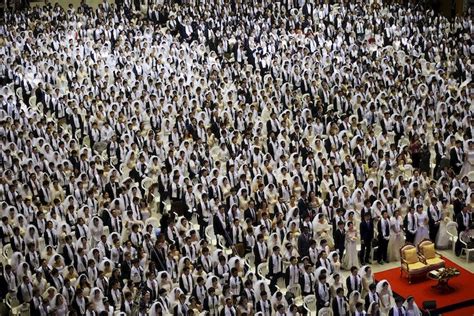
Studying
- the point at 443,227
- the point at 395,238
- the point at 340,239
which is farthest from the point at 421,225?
the point at 340,239

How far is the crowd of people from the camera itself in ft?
54.7

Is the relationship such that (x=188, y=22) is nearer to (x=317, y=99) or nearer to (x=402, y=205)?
(x=317, y=99)

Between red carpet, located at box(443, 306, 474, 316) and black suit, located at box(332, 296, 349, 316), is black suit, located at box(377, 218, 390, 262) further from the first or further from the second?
black suit, located at box(332, 296, 349, 316)

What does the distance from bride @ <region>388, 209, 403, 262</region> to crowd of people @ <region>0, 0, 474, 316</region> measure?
4cm

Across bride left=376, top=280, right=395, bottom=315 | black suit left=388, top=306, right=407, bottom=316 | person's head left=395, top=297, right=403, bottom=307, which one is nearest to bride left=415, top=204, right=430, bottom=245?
bride left=376, top=280, right=395, bottom=315

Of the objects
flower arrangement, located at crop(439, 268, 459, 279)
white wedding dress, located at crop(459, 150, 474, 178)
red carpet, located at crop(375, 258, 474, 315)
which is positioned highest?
white wedding dress, located at crop(459, 150, 474, 178)

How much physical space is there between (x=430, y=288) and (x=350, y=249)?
173 centimetres

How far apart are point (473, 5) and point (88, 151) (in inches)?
701

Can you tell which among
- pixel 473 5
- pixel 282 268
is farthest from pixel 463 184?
pixel 473 5

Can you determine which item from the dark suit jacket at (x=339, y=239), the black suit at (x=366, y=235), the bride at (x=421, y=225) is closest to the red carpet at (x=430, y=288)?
the black suit at (x=366, y=235)

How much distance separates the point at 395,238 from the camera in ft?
60.0

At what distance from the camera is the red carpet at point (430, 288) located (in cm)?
1655

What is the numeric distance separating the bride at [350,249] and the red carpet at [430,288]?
1.72 ft

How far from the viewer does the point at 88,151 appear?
70.7 feet
